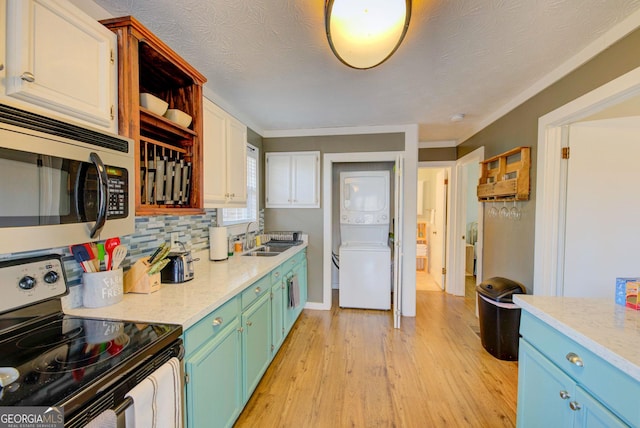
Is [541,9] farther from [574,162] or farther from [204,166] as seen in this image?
[204,166]

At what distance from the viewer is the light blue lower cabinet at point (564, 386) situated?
839 mm

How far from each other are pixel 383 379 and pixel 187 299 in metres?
1.67

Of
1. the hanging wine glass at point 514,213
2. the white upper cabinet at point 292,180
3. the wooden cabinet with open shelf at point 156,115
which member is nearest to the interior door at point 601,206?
the hanging wine glass at point 514,213

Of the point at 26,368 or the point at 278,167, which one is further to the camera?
the point at 278,167

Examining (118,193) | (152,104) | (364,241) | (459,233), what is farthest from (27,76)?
(459,233)

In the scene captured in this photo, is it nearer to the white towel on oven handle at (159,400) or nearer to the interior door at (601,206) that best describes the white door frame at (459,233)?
the interior door at (601,206)

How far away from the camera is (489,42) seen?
64.0 inches

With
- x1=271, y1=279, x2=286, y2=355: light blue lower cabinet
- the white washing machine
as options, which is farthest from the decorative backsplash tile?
the white washing machine

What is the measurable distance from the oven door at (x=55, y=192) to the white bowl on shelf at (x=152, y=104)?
438 mm

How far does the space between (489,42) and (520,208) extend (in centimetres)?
155

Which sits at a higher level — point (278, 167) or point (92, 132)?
point (278, 167)

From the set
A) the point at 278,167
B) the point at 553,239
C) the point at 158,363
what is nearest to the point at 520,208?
the point at 553,239

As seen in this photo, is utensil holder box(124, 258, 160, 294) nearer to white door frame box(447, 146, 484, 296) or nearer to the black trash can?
the black trash can

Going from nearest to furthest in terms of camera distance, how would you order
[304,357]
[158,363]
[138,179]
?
[158,363] → [138,179] → [304,357]
